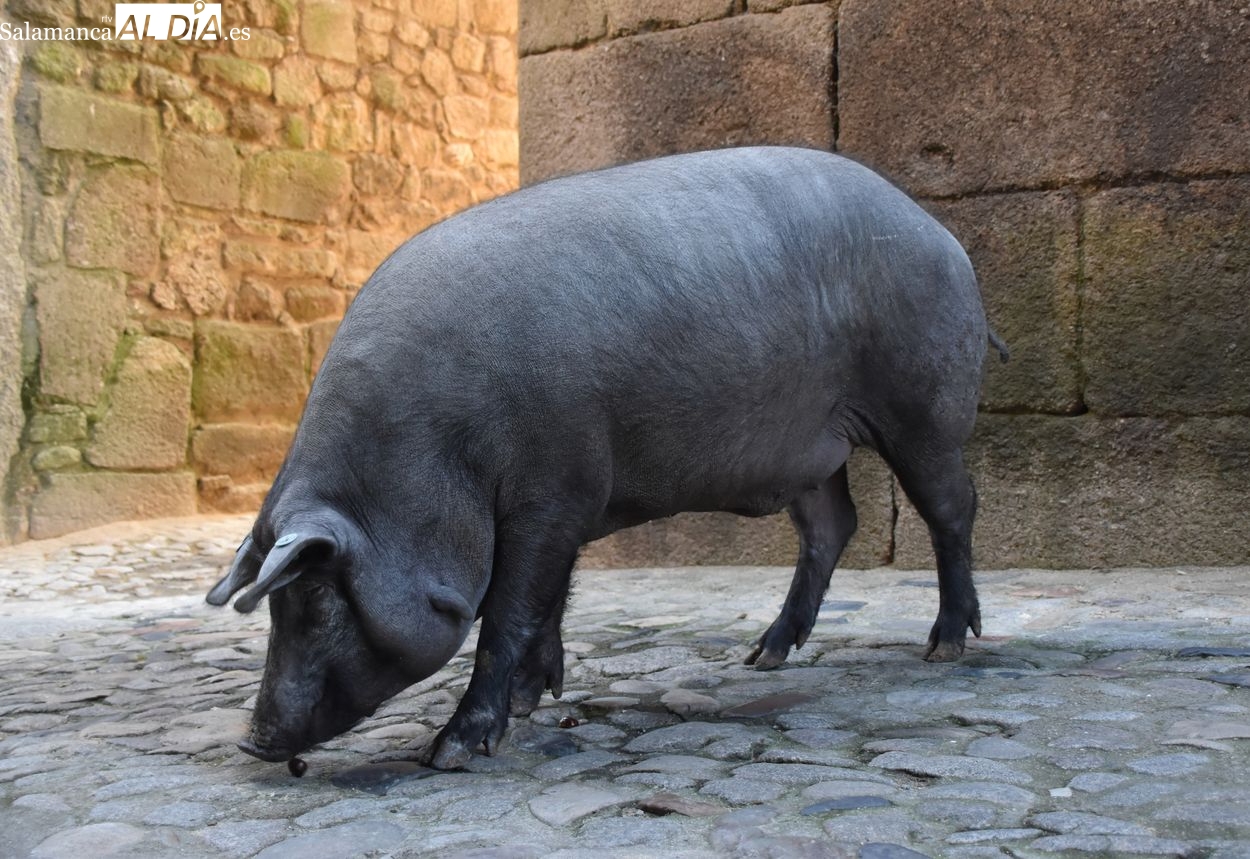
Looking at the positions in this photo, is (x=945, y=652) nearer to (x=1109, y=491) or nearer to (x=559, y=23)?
(x=1109, y=491)

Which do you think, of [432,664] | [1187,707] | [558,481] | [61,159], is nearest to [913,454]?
[1187,707]

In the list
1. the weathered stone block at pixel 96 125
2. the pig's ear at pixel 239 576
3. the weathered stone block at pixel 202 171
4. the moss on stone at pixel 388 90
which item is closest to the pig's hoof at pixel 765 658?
the pig's ear at pixel 239 576

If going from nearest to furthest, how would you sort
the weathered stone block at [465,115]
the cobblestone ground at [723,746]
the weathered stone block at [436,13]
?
the cobblestone ground at [723,746] → the weathered stone block at [436,13] → the weathered stone block at [465,115]

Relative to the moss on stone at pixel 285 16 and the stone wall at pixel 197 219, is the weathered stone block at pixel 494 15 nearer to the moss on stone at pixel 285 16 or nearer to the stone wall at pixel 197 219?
the stone wall at pixel 197 219

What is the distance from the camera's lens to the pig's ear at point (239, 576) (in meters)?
2.92

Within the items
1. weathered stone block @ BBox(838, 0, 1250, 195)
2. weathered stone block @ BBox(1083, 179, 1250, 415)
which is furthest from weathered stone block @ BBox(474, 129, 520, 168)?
weathered stone block @ BBox(1083, 179, 1250, 415)

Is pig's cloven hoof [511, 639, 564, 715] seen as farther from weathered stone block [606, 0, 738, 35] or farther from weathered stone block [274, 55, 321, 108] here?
weathered stone block [274, 55, 321, 108]

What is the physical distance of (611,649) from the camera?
439 centimetres

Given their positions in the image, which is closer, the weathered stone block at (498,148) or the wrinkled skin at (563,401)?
the wrinkled skin at (563,401)

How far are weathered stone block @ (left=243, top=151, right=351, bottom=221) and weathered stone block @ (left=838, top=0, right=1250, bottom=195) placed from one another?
468 cm

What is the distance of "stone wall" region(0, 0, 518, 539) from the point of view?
7.69 m

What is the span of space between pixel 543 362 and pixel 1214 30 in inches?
139

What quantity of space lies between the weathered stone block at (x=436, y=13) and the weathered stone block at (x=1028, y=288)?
586cm

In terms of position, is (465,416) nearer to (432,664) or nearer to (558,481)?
(558,481)
